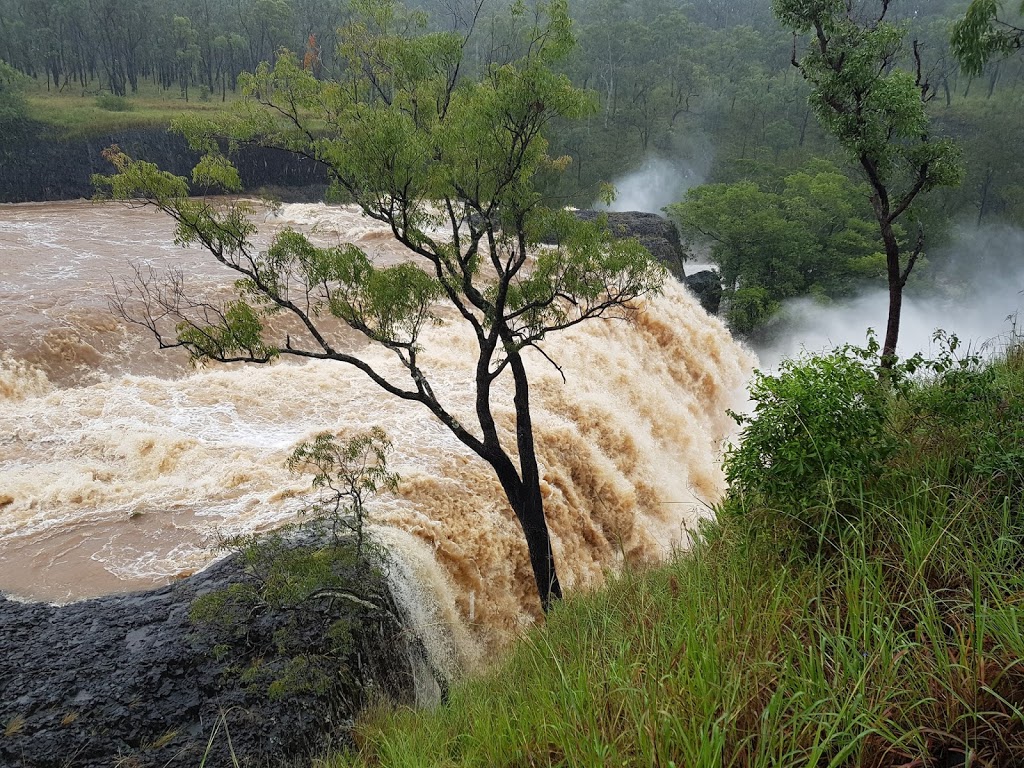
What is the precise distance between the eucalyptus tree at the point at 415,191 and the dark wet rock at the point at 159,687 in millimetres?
2139

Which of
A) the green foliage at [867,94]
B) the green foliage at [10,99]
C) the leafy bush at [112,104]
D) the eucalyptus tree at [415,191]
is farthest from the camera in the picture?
the leafy bush at [112,104]

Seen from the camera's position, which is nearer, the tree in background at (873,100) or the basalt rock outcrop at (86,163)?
the tree in background at (873,100)

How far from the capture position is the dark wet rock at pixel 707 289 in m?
22.3

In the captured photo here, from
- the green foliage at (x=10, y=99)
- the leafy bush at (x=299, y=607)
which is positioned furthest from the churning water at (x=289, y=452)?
the green foliage at (x=10, y=99)

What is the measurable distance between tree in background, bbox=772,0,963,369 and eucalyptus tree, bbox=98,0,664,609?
351 centimetres

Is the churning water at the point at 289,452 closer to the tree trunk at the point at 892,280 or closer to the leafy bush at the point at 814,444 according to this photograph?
the leafy bush at the point at 814,444

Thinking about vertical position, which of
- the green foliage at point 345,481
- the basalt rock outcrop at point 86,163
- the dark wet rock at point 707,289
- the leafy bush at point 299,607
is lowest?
the leafy bush at point 299,607

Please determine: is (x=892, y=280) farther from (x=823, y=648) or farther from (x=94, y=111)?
(x=94, y=111)

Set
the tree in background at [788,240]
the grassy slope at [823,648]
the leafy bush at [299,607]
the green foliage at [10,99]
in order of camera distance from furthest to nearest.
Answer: the green foliage at [10,99]
the tree in background at [788,240]
the leafy bush at [299,607]
the grassy slope at [823,648]

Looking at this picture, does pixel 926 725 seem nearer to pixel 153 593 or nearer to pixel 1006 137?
pixel 153 593

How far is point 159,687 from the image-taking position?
4727mm

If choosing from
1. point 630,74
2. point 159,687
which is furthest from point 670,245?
point 630,74

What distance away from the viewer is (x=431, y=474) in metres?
7.99

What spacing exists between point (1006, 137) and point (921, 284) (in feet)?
53.3
